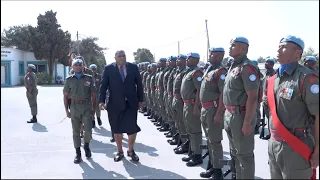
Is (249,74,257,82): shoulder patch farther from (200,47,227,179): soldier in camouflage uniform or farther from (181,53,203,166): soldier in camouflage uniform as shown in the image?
(181,53,203,166): soldier in camouflage uniform

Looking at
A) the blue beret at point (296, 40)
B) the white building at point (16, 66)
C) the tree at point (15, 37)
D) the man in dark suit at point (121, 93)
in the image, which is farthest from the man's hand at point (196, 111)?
the tree at point (15, 37)

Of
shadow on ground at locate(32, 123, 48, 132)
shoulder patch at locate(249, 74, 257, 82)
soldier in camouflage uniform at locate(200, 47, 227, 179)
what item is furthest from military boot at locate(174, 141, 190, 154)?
shadow on ground at locate(32, 123, 48, 132)

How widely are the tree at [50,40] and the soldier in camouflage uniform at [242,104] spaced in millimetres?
41362

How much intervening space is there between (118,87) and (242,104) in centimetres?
249

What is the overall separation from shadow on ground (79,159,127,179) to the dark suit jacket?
106 cm

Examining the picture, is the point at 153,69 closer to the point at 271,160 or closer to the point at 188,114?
the point at 188,114

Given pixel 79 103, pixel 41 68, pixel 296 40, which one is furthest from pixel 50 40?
pixel 296 40

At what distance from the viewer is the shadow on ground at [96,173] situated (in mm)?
4888

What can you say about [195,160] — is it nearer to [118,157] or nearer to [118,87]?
[118,157]

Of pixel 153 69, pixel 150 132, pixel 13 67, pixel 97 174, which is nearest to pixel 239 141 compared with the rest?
pixel 97 174

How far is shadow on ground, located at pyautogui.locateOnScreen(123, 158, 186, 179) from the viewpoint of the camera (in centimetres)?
484

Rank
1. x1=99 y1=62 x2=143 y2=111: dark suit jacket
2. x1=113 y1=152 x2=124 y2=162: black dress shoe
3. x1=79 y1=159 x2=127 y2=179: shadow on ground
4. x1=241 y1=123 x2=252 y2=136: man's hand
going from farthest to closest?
x1=113 y1=152 x2=124 y2=162: black dress shoe, x1=99 y1=62 x2=143 y2=111: dark suit jacket, x1=79 y1=159 x2=127 y2=179: shadow on ground, x1=241 y1=123 x2=252 y2=136: man's hand

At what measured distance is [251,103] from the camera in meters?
3.52

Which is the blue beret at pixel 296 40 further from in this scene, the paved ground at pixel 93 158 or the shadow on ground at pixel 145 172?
the shadow on ground at pixel 145 172
